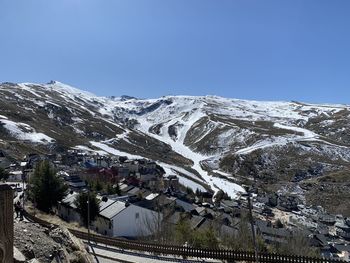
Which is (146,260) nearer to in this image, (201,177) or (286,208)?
(286,208)

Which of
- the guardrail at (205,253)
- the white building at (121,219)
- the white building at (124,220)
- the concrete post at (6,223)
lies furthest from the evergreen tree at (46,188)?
the concrete post at (6,223)

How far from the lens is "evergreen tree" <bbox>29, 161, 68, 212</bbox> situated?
5306cm

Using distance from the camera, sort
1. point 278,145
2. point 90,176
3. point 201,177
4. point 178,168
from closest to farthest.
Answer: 1. point 90,176
2. point 201,177
3. point 178,168
4. point 278,145

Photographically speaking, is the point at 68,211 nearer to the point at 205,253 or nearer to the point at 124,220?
the point at 124,220

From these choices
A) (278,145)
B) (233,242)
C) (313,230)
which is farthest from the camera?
(278,145)

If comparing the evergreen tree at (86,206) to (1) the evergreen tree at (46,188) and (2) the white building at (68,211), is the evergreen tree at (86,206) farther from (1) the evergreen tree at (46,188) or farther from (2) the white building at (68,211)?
(1) the evergreen tree at (46,188)

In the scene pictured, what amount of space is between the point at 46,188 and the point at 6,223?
52.0 meters

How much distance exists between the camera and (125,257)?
30.8 m

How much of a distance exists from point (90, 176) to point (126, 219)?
47.5 metres

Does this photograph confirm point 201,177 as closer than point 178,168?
→ Yes

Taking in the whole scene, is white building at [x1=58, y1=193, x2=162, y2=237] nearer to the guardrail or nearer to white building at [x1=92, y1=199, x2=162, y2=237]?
white building at [x1=92, y1=199, x2=162, y2=237]

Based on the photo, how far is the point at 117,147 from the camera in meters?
190

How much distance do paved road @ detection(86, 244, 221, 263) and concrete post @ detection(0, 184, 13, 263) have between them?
25696 millimetres

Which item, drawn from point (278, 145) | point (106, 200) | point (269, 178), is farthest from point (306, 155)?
point (106, 200)
